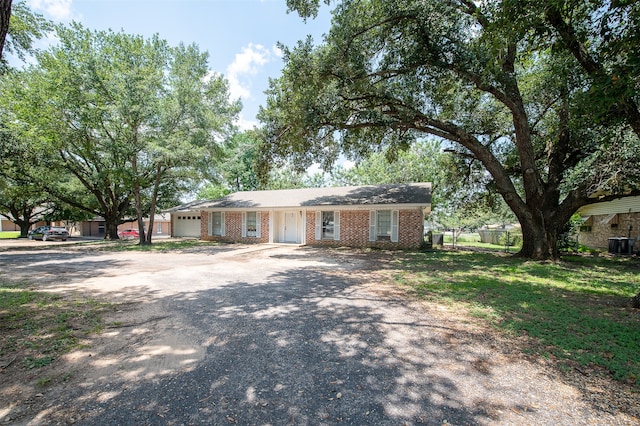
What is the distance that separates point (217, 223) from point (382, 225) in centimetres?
1158

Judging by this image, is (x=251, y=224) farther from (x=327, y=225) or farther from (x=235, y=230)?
(x=327, y=225)

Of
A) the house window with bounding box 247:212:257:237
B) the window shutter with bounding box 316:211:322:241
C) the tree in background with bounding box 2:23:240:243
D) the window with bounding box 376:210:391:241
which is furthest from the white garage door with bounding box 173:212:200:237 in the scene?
the window with bounding box 376:210:391:241

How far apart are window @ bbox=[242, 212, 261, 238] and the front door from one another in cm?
176

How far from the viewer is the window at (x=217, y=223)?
2014 centimetres

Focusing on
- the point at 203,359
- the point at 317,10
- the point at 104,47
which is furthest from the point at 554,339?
the point at 104,47

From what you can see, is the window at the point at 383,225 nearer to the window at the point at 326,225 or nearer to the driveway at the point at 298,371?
the window at the point at 326,225

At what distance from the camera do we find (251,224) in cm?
1912

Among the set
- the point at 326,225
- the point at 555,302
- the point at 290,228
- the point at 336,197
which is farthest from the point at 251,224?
the point at 555,302

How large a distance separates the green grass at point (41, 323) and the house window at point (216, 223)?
14.2 m

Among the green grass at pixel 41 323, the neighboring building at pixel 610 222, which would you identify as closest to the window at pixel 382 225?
the neighboring building at pixel 610 222

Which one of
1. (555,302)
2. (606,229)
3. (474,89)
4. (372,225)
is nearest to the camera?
(555,302)

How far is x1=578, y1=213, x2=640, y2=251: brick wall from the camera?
50.2ft

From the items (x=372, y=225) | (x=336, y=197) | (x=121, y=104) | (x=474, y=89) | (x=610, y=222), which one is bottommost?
(x=372, y=225)

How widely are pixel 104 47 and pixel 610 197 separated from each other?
26.1 m
